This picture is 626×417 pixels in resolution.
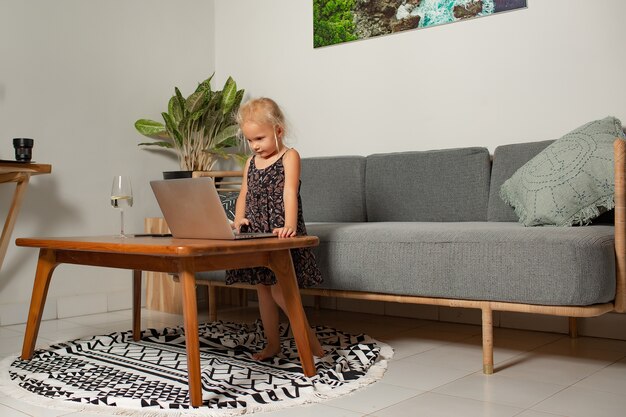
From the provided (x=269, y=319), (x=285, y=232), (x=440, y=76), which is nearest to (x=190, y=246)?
(x=285, y=232)

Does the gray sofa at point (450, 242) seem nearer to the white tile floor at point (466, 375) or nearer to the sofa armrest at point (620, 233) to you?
the sofa armrest at point (620, 233)

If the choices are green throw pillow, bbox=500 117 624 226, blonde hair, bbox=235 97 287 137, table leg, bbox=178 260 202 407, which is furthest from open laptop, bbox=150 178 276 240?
green throw pillow, bbox=500 117 624 226

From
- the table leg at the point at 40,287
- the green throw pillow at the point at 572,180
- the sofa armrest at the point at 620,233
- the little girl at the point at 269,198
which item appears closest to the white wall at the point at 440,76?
the green throw pillow at the point at 572,180

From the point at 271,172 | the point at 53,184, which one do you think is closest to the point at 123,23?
the point at 53,184

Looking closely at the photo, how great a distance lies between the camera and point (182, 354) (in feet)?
7.87

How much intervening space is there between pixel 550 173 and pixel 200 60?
2.62 meters

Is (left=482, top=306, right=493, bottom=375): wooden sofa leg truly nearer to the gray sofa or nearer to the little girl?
the gray sofa

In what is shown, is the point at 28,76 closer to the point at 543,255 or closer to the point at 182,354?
the point at 182,354

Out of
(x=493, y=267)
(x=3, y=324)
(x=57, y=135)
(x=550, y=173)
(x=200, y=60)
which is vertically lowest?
(x=3, y=324)

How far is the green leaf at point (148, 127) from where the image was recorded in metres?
3.71

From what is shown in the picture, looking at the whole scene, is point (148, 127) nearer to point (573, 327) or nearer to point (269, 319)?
point (269, 319)

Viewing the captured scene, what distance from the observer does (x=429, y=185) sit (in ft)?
9.69

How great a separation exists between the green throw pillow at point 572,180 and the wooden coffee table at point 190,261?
0.84 m

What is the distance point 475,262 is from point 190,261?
939 mm
